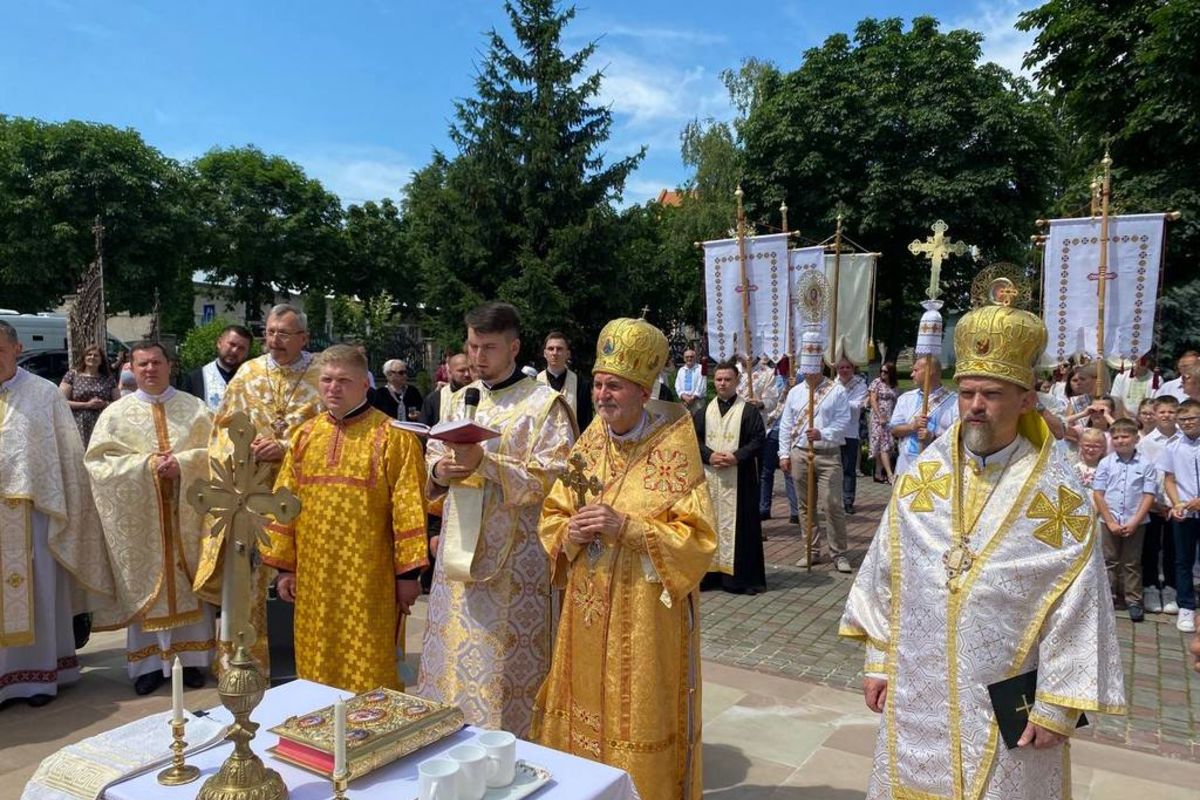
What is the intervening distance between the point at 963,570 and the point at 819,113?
86.9ft

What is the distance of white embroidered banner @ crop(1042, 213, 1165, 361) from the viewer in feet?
25.7

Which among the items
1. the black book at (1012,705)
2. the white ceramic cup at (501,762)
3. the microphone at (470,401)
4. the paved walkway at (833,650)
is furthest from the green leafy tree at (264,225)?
the black book at (1012,705)

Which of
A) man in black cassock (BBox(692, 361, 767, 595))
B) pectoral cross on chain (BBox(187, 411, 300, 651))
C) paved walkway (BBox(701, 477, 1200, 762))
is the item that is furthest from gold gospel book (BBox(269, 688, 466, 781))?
man in black cassock (BBox(692, 361, 767, 595))

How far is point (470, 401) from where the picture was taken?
12.8 feet

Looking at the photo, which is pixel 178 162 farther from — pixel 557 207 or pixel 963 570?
pixel 963 570

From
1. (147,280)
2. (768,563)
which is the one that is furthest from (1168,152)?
(147,280)

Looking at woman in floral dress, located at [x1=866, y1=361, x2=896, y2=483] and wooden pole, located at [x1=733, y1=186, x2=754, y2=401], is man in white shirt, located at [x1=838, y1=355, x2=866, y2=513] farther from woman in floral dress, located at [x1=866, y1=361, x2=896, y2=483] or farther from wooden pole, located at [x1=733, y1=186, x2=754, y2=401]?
wooden pole, located at [x1=733, y1=186, x2=754, y2=401]

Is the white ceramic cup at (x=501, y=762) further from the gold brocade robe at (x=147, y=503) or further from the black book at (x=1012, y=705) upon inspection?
the gold brocade robe at (x=147, y=503)

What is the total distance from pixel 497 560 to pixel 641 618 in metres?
0.87

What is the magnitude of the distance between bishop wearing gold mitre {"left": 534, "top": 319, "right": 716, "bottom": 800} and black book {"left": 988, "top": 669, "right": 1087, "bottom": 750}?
3.48 feet

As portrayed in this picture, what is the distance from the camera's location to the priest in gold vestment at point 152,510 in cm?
527

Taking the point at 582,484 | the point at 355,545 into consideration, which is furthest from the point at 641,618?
the point at 355,545

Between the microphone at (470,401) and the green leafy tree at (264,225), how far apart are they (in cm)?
3526

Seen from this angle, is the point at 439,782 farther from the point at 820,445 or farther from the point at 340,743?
the point at 820,445
